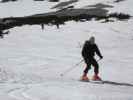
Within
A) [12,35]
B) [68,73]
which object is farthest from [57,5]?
[68,73]

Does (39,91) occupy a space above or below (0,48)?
above

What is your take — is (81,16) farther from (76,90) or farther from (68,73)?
(76,90)

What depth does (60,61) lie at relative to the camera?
23.6m

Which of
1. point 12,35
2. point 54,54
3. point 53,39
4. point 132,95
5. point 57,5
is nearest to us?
point 132,95

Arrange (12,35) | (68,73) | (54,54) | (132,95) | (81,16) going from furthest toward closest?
(81,16) → (12,35) → (54,54) → (68,73) → (132,95)

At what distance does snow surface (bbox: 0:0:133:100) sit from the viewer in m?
11.2

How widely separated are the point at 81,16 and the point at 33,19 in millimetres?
4943

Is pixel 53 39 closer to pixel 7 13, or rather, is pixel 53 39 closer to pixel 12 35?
pixel 12 35

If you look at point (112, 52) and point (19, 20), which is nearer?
point (112, 52)

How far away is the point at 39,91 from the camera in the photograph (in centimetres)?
1121

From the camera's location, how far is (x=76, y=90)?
455 inches

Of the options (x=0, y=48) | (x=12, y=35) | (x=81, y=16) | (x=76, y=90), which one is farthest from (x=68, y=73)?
(x=81, y=16)

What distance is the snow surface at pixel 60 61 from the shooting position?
11.2 metres

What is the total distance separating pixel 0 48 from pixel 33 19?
11.2 meters
